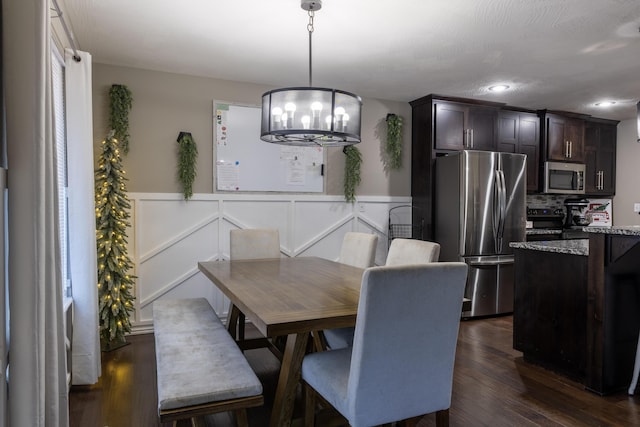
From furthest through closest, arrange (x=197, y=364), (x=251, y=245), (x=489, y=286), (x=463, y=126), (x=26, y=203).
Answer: (x=463, y=126), (x=489, y=286), (x=251, y=245), (x=197, y=364), (x=26, y=203)

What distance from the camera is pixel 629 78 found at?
13.3 ft

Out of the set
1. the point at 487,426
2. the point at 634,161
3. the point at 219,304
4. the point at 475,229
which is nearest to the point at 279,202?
the point at 219,304

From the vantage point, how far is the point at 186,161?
13.3 ft

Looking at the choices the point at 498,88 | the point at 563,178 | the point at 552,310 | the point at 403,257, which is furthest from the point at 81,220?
the point at 563,178

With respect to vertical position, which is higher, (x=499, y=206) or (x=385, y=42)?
(x=385, y=42)

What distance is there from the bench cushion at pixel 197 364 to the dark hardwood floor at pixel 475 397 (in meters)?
0.50

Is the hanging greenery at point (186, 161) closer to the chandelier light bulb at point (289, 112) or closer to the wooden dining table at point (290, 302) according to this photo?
the wooden dining table at point (290, 302)

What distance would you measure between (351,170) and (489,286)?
1986 millimetres

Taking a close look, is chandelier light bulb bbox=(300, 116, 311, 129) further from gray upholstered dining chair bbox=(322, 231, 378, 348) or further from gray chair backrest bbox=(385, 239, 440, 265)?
gray upholstered dining chair bbox=(322, 231, 378, 348)

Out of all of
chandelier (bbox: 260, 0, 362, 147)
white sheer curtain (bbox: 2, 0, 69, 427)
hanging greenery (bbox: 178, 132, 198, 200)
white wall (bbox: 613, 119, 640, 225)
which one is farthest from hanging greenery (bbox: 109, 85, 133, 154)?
white wall (bbox: 613, 119, 640, 225)

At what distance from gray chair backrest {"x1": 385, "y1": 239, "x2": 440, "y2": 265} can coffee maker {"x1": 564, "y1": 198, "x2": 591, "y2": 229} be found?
410 centimetres

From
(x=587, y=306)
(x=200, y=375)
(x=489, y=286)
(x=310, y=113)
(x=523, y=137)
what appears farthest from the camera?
(x=523, y=137)

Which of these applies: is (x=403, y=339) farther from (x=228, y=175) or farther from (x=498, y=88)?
(x=498, y=88)

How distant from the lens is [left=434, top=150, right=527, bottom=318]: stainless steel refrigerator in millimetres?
4492
